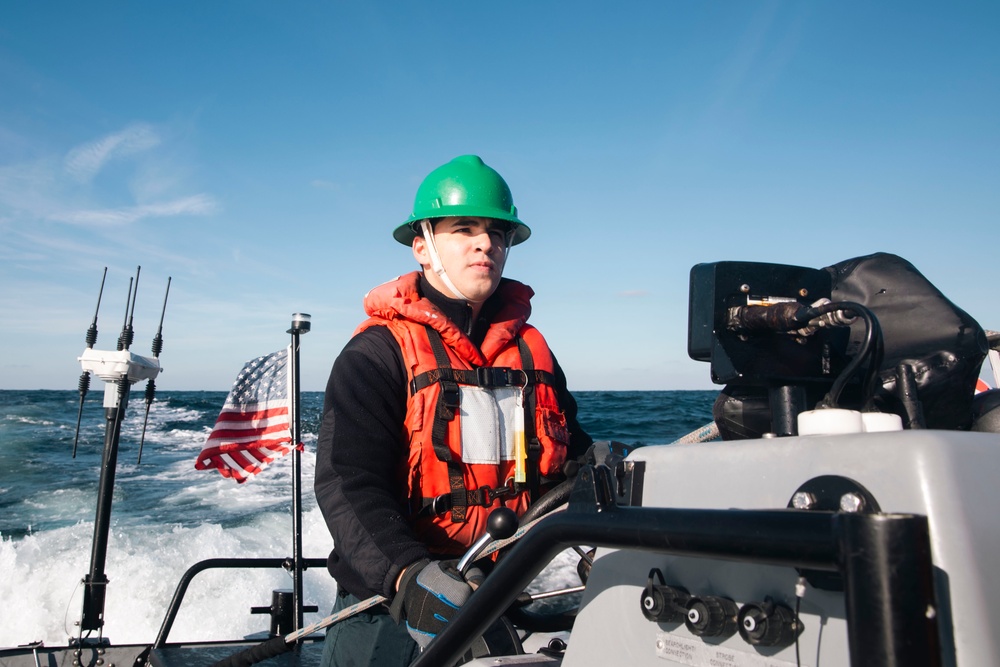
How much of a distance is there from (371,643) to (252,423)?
9.92ft

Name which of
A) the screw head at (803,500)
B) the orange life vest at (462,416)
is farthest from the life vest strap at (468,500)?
the screw head at (803,500)

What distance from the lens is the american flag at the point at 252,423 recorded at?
194 inches

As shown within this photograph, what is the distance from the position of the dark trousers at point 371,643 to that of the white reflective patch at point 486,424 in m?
0.53

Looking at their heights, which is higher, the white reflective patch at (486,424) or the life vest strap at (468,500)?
the white reflective patch at (486,424)

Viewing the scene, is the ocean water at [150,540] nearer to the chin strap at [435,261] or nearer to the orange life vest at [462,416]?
the orange life vest at [462,416]

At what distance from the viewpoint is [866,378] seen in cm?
121

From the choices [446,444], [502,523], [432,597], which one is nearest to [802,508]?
[502,523]

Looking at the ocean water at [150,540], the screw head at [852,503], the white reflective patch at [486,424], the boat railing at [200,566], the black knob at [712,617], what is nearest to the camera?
the screw head at [852,503]

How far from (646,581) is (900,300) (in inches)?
33.9

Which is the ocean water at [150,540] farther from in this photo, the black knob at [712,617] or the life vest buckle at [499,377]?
the black knob at [712,617]

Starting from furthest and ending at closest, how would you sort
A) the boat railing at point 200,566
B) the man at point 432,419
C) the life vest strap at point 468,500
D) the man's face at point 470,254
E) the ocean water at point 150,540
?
the ocean water at point 150,540, the boat railing at point 200,566, the man's face at point 470,254, the life vest strap at point 468,500, the man at point 432,419

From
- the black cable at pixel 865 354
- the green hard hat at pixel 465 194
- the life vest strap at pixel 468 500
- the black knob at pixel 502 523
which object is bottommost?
the black knob at pixel 502 523

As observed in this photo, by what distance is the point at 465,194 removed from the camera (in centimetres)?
268

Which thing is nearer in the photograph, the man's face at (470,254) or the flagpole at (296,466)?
the man's face at (470,254)
